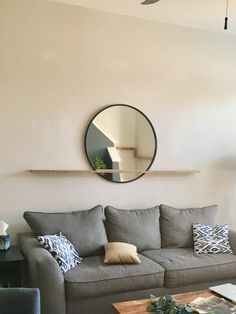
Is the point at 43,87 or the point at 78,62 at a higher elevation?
the point at 78,62

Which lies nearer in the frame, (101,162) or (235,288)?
(235,288)

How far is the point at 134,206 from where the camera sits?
3.80 metres

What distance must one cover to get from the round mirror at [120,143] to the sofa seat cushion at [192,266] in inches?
36.4

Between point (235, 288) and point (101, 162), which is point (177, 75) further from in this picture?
point (235, 288)

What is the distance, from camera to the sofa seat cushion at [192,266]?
2932 mm

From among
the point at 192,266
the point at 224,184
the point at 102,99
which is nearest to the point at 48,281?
the point at 192,266

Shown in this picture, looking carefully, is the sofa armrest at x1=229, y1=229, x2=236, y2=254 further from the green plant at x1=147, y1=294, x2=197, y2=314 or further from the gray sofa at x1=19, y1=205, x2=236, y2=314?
the green plant at x1=147, y1=294, x2=197, y2=314

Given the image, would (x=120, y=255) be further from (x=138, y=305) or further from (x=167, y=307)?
(x=167, y=307)

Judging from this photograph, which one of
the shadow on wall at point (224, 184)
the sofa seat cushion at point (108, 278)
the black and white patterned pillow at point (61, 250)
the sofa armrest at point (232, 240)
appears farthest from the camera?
the shadow on wall at point (224, 184)

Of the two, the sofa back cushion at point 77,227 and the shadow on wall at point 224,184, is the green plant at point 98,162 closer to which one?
the sofa back cushion at point 77,227

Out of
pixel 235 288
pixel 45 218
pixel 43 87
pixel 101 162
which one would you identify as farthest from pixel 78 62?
pixel 235 288

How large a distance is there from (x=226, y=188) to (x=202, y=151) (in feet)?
1.93

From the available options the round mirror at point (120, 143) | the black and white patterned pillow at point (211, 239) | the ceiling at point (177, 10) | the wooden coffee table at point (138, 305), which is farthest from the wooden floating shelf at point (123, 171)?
the ceiling at point (177, 10)

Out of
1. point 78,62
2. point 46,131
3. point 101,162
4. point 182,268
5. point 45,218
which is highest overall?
point 78,62
